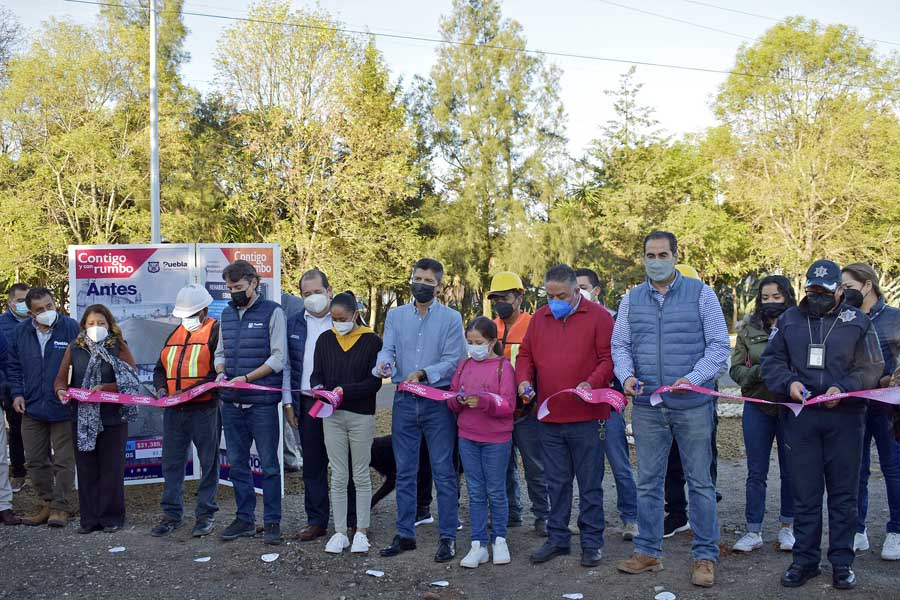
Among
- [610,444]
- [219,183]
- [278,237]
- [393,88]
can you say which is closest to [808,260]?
[393,88]

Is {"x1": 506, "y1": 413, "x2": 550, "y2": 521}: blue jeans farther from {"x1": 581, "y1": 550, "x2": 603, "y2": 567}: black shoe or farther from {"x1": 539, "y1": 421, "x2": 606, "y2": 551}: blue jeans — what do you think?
{"x1": 581, "y1": 550, "x2": 603, "y2": 567}: black shoe

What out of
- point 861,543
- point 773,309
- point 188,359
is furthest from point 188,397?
point 861,543

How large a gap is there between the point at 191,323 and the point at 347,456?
1.79 meters

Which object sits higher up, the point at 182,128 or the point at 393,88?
the point at 393,88

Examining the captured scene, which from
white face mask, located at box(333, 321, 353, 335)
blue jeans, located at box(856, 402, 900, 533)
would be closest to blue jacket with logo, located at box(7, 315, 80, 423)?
white face mask, located at box(333, 321, 353, 335)

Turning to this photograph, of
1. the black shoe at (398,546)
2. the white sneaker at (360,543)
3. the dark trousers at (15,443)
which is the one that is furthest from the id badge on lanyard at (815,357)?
the dark trousers at (15,443)

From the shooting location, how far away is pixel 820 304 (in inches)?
207

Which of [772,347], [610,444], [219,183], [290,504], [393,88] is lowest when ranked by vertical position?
[290,504]

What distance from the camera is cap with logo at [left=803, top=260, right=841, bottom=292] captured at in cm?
523

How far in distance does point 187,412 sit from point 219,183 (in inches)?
1060

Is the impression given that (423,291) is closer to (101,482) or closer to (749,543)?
(749,543)

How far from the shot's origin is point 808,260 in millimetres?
35031

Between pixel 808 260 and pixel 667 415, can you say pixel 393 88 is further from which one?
pixel 667 415

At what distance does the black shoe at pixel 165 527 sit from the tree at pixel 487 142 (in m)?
29.0
